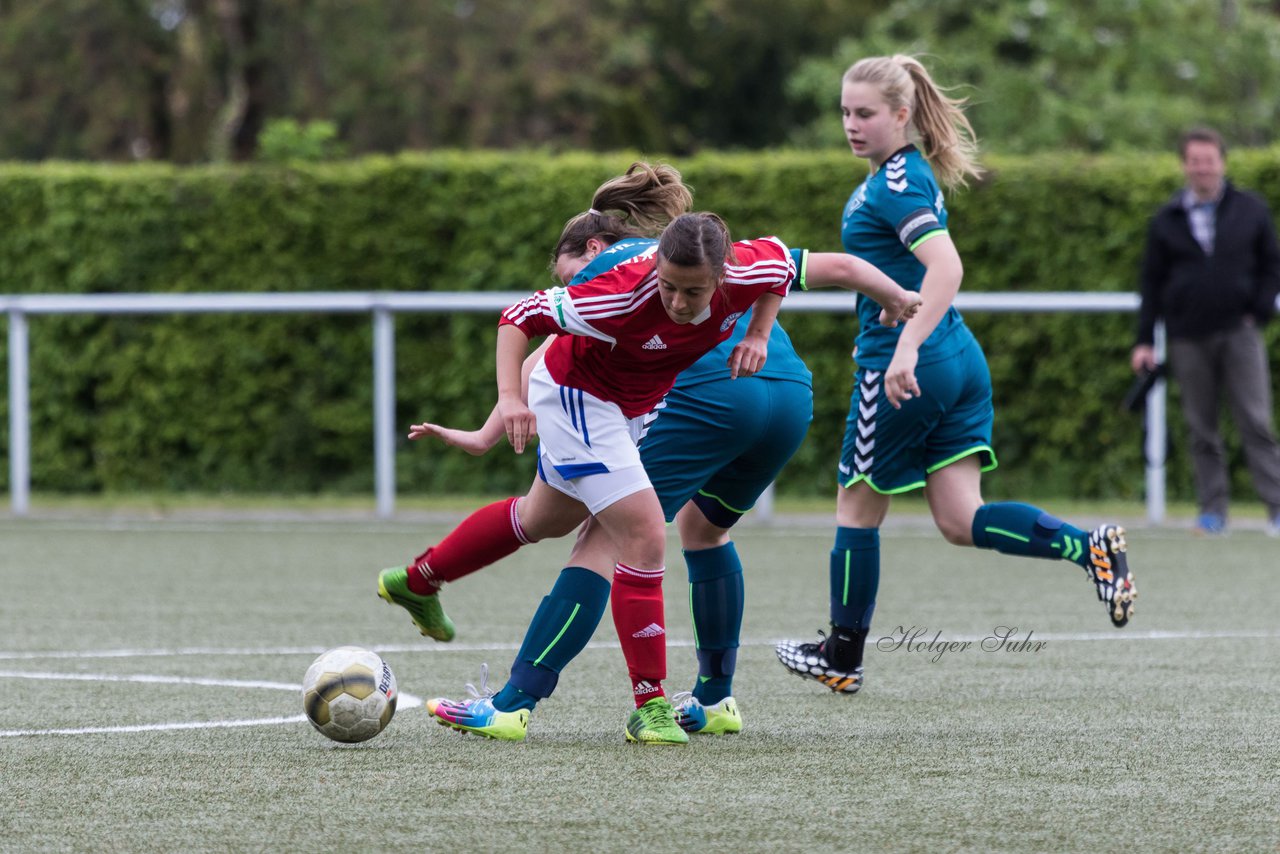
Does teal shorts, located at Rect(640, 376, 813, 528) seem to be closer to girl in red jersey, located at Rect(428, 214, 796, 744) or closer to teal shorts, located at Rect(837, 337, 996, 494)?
girl in red jersey, located at Rect(428, 214, 796, 744)

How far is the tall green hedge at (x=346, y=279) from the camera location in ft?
43.2

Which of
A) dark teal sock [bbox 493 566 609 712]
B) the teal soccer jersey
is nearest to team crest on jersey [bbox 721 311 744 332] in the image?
dark teal sock [bbox 493 566 609 712]

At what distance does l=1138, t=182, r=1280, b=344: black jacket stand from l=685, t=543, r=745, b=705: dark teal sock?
20.3 ft

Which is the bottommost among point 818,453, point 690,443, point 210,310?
point 818,453

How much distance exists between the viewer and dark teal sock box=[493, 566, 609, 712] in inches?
189

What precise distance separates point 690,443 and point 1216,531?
6.99 meters

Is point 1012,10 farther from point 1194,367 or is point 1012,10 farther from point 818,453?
point 1194,367

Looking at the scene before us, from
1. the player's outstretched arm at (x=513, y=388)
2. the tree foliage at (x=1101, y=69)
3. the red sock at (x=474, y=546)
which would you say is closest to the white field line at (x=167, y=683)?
the red sock at (x=474, y=546)

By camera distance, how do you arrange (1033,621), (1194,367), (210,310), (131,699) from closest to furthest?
(131,699)
(1033,621)
(1194,367)
(210,310)

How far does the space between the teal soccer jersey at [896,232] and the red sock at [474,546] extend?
1186mm

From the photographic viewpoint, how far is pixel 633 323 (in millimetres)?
4520

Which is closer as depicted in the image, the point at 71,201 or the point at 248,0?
the point at 71,201

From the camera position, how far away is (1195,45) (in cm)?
2362

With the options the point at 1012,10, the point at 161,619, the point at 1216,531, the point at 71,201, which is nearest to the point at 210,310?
the point at 71,201
